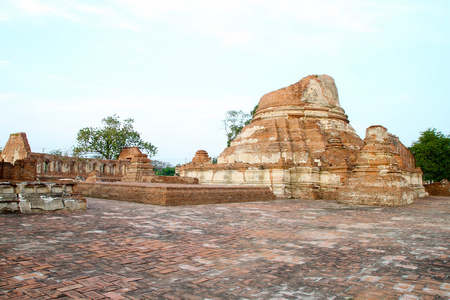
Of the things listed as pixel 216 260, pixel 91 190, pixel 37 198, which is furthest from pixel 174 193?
pixel 216 260

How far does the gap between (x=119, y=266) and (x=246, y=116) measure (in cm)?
3179

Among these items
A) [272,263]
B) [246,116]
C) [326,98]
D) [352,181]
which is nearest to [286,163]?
[352,181]

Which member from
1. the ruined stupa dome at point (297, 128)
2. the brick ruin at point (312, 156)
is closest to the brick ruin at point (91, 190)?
the brick ruin at point (312, 156)

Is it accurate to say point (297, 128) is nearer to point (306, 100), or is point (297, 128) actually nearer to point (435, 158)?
point (306, 100)

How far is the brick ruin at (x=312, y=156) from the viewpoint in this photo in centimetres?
1048

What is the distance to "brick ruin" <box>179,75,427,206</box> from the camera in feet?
34.4

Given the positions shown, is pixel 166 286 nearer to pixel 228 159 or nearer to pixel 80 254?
pixel 80 254

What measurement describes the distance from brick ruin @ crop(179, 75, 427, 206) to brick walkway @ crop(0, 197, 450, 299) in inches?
192

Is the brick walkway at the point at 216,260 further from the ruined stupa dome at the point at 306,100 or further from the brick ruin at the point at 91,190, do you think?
the ruined stupa dome at the point at 306,100

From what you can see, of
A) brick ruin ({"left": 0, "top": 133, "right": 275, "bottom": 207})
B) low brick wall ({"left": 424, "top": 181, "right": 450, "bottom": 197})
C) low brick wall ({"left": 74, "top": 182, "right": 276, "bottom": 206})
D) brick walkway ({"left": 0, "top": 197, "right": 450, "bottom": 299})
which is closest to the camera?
brick walkway ({"left": 0, "top": 197, "right": 450, "bottom": 299})

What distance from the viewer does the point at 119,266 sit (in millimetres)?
3018

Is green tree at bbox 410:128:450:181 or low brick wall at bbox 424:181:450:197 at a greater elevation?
green tree at bbox 410:128:450:181

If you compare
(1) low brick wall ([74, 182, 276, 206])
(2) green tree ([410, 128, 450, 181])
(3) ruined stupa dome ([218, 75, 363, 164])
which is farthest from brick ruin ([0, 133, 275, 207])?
(2) green tree ([410, 128, 450, 181])

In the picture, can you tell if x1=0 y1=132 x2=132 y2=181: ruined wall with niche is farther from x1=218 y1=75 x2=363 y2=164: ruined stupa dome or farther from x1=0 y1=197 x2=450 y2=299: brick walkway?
x1=0 y1=197 x2=450 y2=299: brick walkway
